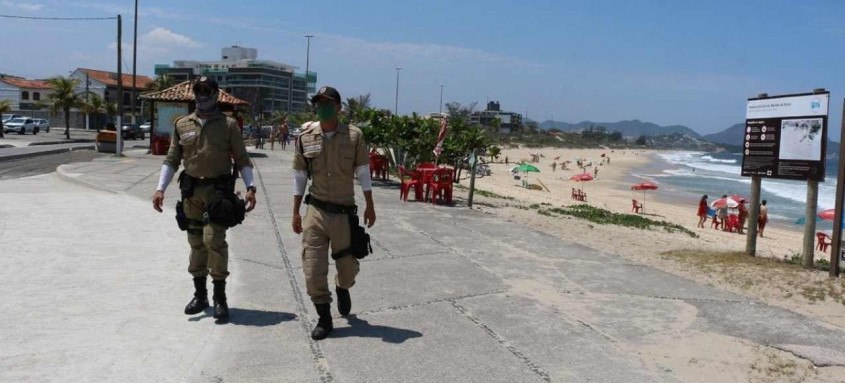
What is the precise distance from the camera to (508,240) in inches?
390

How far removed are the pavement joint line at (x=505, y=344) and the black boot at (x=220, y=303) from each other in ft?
6.09

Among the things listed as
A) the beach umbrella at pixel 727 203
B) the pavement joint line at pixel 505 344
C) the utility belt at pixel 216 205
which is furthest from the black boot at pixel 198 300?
the beach umbrella at pixel 727 203

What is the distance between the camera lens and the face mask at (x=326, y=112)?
4.86 m

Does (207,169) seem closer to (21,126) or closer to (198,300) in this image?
(198,300)

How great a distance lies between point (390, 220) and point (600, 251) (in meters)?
3.37

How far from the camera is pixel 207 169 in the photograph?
16.8ft

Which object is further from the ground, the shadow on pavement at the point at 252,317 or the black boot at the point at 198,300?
the black boot at the point at 198,300

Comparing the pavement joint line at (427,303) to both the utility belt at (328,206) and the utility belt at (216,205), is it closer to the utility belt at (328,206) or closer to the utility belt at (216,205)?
the utility belt at (328,206)

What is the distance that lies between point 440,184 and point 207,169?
980 cm

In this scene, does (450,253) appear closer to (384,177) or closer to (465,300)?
(465,300)

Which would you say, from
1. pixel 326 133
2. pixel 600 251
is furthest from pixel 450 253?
pixel 326 133

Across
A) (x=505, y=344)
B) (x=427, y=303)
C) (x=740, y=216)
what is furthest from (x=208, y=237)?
(x=740, y=216)

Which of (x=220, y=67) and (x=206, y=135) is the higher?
(x=220, y=67)

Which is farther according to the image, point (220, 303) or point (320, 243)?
point (220, 303)
